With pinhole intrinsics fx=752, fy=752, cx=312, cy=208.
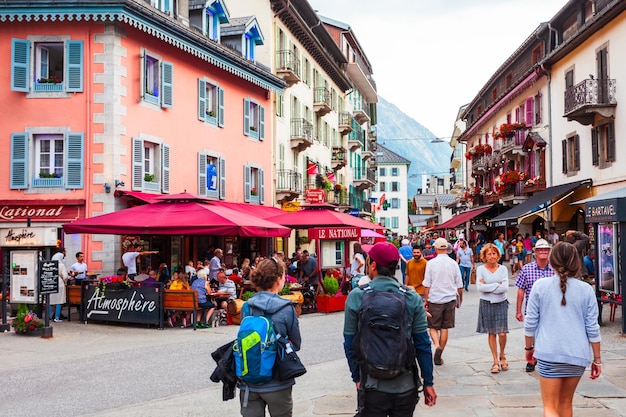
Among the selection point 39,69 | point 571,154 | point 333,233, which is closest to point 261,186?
point 39,69

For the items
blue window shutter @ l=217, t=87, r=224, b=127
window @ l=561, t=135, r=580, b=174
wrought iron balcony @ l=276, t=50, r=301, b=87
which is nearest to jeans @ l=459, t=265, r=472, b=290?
window @ l=561, t=135, r=580, b=174

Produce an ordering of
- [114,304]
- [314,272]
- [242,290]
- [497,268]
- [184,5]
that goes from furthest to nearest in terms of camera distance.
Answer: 1. [184,5]
2. [314,272]
3. [242,290]
4. [114,304]
5. [497,268]

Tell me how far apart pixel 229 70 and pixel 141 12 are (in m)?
6.12

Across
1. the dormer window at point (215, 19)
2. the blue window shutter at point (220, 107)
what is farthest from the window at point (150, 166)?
the dormer window at point (215, 19)

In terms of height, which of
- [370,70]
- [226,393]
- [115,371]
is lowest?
[115,371]

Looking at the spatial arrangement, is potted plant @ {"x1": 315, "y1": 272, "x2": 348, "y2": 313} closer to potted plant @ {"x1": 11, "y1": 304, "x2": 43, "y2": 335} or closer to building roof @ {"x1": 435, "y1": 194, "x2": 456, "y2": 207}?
potted plant @ {"x1": 11, "y1": 304, "x2": 43, "y2": 335}

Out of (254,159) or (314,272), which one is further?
(254,159)

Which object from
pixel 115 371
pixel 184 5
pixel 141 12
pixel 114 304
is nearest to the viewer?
pixel 115 371

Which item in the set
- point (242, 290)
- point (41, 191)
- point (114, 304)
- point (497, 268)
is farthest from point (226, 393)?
point (41, 191)

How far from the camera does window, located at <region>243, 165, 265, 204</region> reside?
1117 inches

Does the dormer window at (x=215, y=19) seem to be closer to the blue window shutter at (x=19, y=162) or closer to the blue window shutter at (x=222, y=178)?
the blue window shutter at (x=222, y=178)

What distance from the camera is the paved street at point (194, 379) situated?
7.57 meters

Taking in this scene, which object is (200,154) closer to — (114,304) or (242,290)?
(242,290)

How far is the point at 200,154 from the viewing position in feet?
80.8
